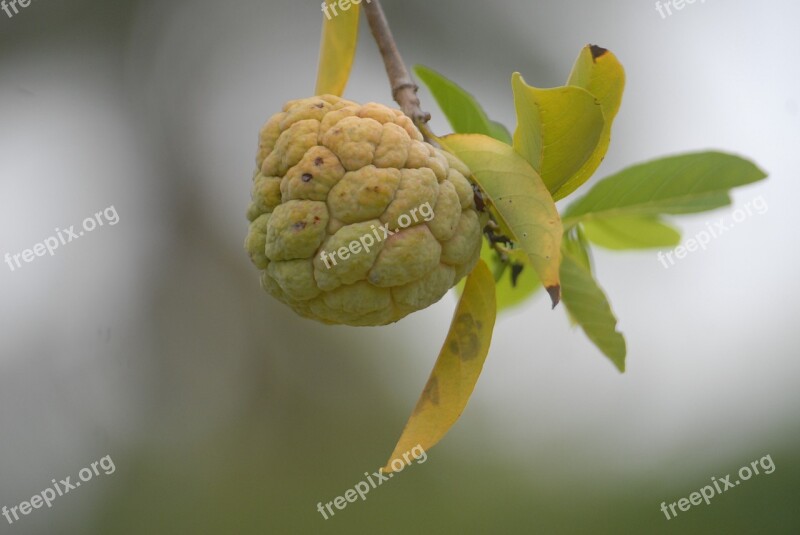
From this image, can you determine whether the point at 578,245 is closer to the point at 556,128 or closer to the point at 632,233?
the point at 632,233

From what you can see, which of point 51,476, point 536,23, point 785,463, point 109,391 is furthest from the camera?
point 536,23

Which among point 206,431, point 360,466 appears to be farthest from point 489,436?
point 206,431

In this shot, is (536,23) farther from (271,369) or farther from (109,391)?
(109,391)

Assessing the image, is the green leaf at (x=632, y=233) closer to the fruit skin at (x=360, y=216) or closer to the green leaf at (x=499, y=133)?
the green leaf at (x=499, y=133)

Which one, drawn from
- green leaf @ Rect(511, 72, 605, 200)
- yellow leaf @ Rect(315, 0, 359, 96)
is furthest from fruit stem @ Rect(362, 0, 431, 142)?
green leaf @ Rect(511, 72, 605, 200)

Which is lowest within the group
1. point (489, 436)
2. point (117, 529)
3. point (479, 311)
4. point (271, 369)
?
point (489, 436)

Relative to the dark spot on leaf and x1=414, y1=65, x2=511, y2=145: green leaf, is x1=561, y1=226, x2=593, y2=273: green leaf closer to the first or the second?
x1=414, y1=65, x2=511, y2=145: green leaf

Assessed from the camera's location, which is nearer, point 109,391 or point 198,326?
point 109,391
